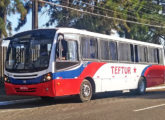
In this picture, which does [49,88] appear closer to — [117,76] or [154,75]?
[117,76]

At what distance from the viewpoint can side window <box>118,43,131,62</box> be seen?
16.9 m

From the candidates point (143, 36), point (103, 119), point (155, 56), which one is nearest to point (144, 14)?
point (143, 36)

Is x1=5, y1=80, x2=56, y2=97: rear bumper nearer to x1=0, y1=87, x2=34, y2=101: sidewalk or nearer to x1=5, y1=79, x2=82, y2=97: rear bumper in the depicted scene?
x1=5, y1=79, x2=82, y2=97: rear bumper

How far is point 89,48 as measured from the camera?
1430 cm

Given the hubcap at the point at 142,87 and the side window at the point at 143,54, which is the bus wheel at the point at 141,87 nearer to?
the hubcap at the point at 142,87

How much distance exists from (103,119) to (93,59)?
5579mm

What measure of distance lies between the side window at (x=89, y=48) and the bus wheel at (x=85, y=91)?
1184 millimetres

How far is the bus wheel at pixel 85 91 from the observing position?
1360 centimetres

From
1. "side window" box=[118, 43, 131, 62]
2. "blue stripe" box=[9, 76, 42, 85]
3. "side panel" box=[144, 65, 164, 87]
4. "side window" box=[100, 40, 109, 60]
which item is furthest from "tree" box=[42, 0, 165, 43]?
"blue stripe" box=[9, 76, 42, 85]

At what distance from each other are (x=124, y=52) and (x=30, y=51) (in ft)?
20.9

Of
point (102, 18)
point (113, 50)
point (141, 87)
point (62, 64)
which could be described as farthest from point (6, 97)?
point (102, 18)

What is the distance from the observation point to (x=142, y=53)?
758 inches

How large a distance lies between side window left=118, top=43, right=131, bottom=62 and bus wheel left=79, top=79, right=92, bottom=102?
347 cm

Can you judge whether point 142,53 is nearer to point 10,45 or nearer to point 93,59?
point 93,59
